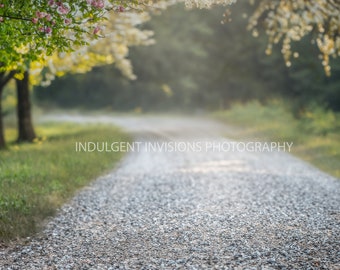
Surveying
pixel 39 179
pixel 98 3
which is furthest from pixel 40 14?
pixel 39 179

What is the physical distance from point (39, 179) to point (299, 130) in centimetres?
1509

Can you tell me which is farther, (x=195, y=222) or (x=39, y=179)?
(x=39, y=179)

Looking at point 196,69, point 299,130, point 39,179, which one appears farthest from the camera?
point 196,69

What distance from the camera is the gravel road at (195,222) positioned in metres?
6.65

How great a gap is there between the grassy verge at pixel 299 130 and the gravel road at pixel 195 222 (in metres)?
2.60

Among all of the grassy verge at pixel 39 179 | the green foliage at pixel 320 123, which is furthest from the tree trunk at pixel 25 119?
the green foliage at pixel 320 123

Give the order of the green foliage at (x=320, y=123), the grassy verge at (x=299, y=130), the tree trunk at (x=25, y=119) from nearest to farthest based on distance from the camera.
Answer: the grassy verge at (x=299, y=130) < the tree trunk at (x=25, y=119) < the green foliage at (x=320, y=123)

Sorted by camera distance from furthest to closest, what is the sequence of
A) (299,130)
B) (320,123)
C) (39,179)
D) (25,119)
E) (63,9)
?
(299,130) → (320,123) → (25,119) → (39,179) → (63,9)

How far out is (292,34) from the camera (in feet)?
43.4

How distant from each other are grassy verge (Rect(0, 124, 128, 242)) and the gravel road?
1.27ft

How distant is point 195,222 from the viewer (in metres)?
8.41

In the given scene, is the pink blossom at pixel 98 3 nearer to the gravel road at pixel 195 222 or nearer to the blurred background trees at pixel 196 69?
the gravel road at pixel 195 222

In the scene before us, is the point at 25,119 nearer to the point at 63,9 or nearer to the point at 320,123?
the point at 320,123

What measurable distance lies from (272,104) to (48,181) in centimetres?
2397
